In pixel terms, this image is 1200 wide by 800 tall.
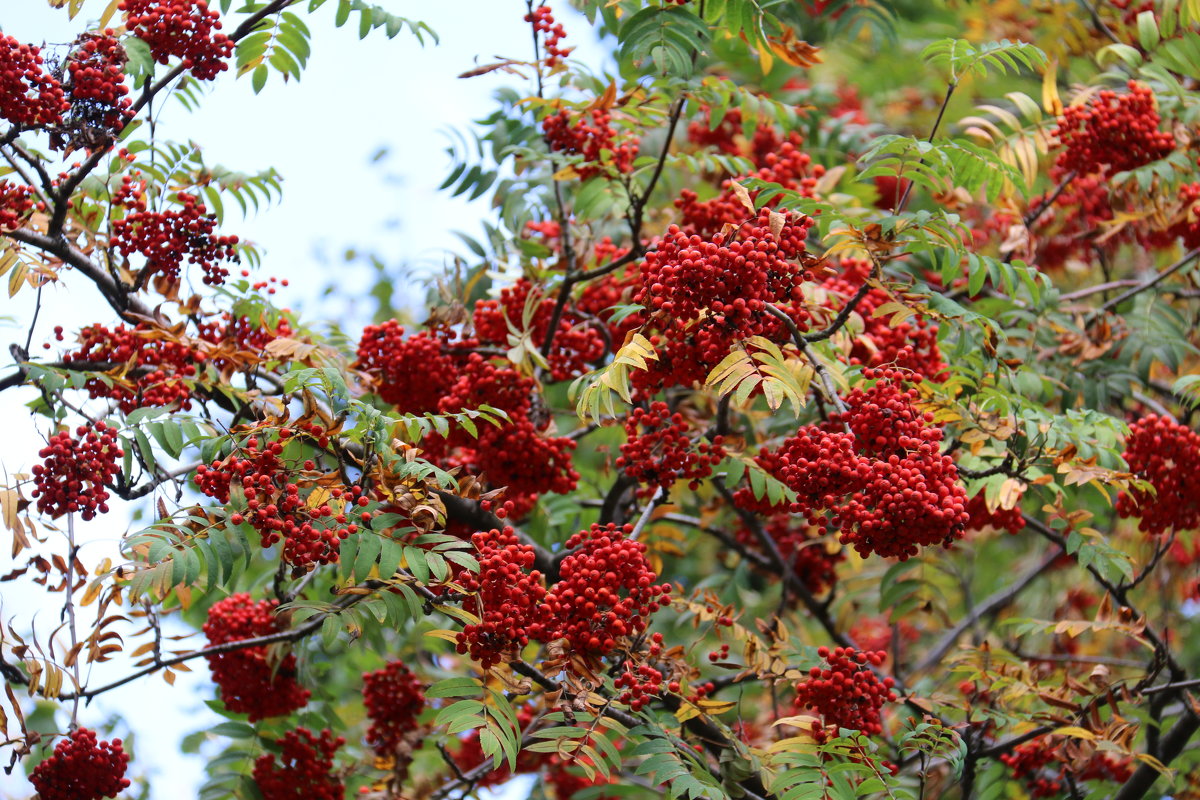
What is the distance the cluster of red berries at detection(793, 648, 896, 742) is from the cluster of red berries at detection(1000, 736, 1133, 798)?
113 cm

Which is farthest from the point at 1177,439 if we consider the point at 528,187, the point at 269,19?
the point at 269,19

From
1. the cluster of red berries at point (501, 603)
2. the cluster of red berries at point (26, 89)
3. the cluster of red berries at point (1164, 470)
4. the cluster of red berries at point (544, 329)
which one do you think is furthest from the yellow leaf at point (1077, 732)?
the cluster of red berries at point (26, 89)

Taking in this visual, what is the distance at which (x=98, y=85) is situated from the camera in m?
3.65

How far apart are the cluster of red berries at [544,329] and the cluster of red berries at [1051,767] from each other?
2.50 metres

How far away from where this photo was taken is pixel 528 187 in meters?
5.27

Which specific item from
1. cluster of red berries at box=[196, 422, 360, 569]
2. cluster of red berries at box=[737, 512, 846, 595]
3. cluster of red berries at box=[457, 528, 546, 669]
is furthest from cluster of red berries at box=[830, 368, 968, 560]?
cluster of red berries at box=[737, 512, 846, 595]

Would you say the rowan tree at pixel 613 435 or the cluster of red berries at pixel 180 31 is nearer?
the rowan tree at pixel 613 435

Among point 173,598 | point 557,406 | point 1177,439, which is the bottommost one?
point 1177,439

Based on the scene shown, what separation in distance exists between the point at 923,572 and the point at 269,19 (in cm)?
379

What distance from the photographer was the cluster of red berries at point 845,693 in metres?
3.53

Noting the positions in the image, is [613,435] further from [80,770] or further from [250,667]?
[80,770]

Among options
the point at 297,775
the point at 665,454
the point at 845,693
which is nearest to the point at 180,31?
the point at 665,454

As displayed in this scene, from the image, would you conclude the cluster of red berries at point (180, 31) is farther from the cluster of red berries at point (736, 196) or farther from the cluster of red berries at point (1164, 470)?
the cluster of red berries at point (1164, 470)

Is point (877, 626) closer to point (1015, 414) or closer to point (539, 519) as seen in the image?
point (539, 519)
